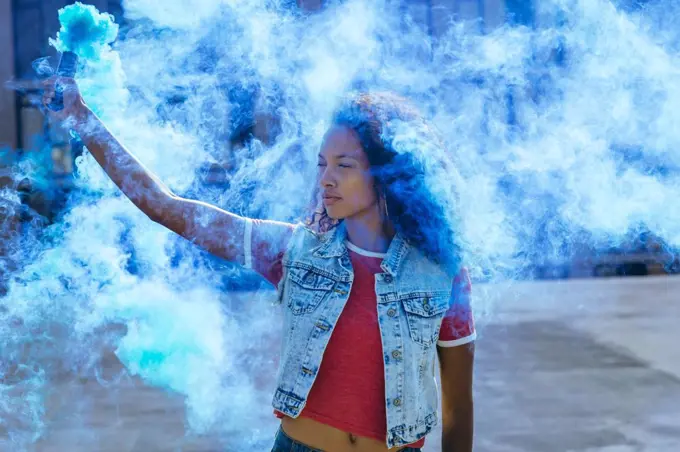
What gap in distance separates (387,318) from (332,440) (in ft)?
1.07

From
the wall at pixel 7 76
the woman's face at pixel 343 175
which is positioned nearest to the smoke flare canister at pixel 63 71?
the woman's face at pixel 343 175

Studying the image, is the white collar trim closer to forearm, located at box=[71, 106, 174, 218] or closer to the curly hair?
the curly hair

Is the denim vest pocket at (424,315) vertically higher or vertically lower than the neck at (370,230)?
lower

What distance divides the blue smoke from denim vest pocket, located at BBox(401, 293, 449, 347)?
37.6 inches

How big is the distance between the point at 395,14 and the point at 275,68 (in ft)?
2.87

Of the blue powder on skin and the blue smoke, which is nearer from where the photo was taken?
the blue powder on skin

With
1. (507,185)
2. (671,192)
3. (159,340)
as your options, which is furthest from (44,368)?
(671,192)

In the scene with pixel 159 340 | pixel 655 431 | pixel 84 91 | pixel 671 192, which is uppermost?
pixel 84 91

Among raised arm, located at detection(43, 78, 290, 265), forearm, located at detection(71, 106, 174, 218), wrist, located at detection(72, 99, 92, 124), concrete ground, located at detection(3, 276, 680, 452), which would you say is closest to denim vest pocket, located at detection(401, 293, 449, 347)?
raised arm, located at detection(43, 78, 290, 265)

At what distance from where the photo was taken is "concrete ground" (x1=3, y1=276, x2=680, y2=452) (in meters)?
5.43

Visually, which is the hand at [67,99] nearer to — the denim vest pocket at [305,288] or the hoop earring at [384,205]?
the denim vest pocket at [305,288]

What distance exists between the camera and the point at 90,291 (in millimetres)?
3324

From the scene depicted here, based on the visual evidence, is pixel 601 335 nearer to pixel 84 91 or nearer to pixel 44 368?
pixel 44 368

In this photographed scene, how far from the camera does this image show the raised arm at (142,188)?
2.12 meters
